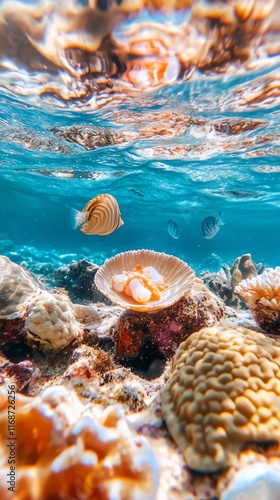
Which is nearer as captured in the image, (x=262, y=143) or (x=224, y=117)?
(x=224, y=117)

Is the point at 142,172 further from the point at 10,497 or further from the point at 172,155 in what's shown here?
the point at 10,497

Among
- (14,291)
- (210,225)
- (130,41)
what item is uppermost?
(130,41)

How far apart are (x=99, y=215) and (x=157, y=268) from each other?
4.24 feet

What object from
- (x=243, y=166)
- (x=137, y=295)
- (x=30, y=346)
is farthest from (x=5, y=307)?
(x=243, y=166)

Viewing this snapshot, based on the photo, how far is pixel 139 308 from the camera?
3234 mm

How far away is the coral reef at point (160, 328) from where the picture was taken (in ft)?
11.5

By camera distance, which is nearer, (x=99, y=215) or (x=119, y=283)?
(x=119, y=283)

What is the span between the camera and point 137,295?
11.1 feet

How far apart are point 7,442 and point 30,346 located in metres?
2.04

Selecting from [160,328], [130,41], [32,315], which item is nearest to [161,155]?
[130,41]

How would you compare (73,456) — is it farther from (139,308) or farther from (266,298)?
(266,298)

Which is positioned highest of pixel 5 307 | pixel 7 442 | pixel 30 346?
pixel 7 442

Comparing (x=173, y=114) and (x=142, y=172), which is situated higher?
(x=173, y=114)

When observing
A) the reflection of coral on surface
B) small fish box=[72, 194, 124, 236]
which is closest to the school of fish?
small fish box=[72, 194, 124, 236]
